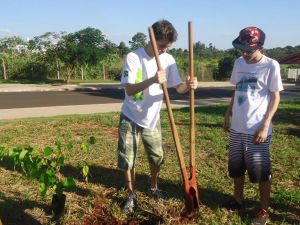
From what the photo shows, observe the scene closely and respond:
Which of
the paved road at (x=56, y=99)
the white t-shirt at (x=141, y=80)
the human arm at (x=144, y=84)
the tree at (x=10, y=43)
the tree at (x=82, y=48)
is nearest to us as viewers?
the human arm at (x=144, y=84)

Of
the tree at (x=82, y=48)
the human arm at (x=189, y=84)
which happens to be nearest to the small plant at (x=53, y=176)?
the human arm at (x=189, y=84)

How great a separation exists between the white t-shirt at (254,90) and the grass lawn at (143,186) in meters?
0.88

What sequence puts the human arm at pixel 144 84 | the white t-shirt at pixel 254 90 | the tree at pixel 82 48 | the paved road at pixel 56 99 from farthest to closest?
the tree at pixel 82 48
the paved road at pixel 56 99
the white t-shirt at pixel 254 90
the human arm at pixel 144 84

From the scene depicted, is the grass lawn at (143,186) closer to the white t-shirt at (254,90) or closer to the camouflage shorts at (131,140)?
the camouflage shorts at (131,140)

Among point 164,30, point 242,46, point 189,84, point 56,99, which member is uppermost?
point 164,30

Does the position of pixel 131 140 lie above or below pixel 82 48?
below

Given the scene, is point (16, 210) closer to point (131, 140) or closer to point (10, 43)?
point (131, 140)

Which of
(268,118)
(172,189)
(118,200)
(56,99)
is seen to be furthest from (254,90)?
(56,99)

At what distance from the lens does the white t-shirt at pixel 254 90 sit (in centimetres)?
314

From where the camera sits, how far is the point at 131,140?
11.6 ft

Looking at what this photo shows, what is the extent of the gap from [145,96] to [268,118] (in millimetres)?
1005

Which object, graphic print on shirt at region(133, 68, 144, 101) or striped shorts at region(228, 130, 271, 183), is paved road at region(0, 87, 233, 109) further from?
striped shorts at region(228, 130, 271, 183)

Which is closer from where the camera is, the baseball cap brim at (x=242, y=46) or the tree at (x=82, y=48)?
the baseball cap brim at (x=242, y=46)

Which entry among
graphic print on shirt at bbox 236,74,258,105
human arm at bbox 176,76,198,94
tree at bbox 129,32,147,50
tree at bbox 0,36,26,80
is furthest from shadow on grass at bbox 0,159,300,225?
tree at bbox 129,32,147,50
